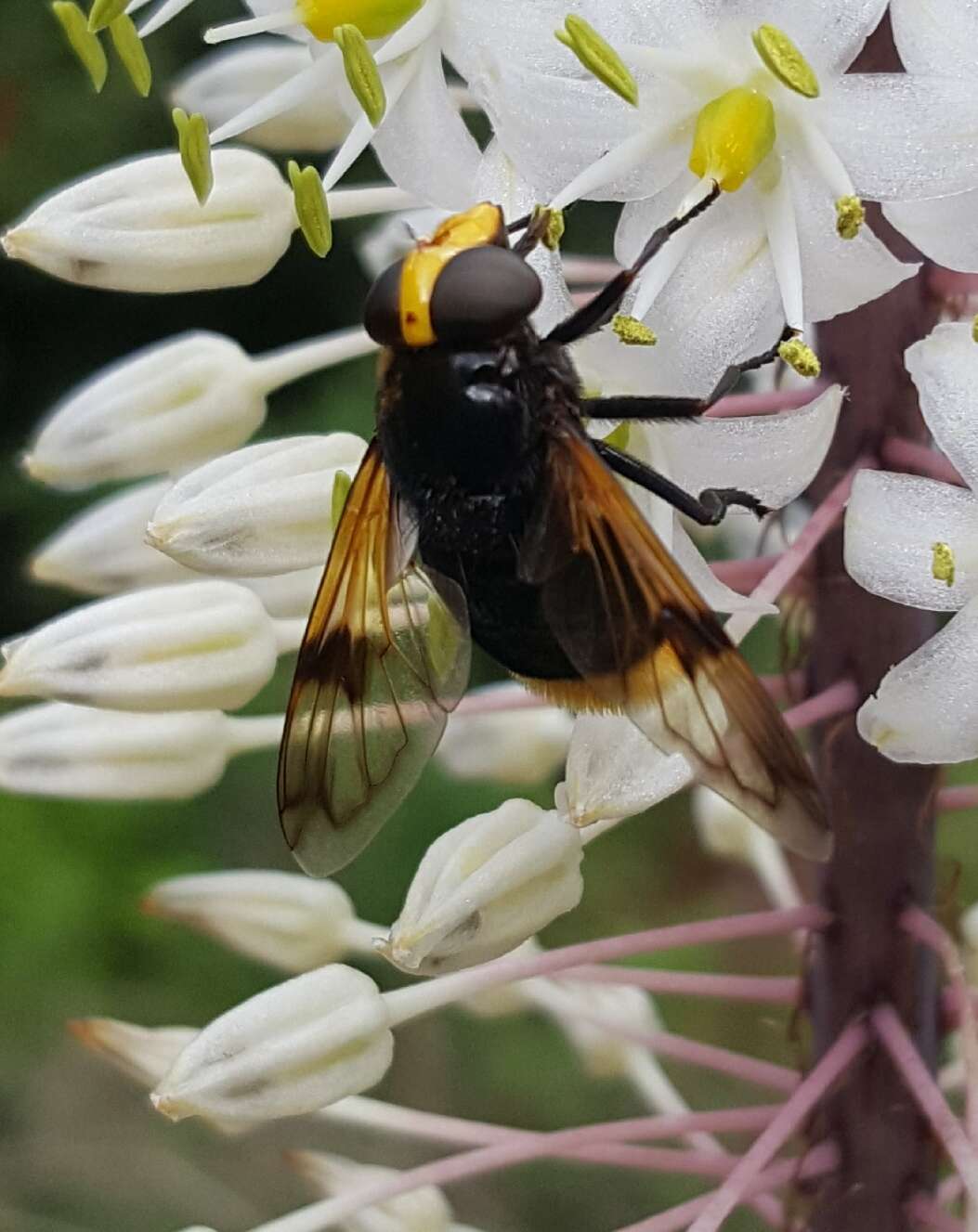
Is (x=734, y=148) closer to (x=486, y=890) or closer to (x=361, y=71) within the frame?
(x=361, y=71)

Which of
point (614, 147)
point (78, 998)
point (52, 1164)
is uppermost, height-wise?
point (614, 147)

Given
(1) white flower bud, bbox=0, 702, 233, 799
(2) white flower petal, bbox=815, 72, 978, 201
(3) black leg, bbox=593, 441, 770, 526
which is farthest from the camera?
(1) white flower bud, bbox=0, 702, 233, 799

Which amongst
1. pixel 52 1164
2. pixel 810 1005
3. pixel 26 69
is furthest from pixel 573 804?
pixel 26 69

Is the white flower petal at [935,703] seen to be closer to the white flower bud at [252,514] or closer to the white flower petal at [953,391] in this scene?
the white flower petal at [953,391]

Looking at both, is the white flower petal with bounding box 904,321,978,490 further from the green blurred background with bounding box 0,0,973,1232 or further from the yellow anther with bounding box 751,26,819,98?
the green blurred background with bounding box 0,0,973,1232

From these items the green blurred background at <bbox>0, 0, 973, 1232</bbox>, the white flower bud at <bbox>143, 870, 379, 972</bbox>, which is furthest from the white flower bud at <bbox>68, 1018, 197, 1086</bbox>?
the green blurred background at <bbox>0, 0, 973, 1232</bbox>

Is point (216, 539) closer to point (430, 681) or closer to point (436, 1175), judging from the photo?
point (430, 681)
